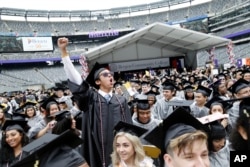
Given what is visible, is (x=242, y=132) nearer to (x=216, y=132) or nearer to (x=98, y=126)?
(x=216, y=132)

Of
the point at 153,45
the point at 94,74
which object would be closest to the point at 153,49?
the point at 153,45

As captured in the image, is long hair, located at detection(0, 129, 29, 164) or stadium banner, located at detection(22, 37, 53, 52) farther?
stadium banner, located at detection(22, 37, 53, 52)

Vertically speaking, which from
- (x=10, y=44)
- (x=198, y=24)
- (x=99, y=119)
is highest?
(x=198, y=24)

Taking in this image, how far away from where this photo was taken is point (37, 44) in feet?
131

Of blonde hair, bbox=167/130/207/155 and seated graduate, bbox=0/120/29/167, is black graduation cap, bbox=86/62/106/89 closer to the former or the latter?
seated graduate, bbox=0/120/29/167

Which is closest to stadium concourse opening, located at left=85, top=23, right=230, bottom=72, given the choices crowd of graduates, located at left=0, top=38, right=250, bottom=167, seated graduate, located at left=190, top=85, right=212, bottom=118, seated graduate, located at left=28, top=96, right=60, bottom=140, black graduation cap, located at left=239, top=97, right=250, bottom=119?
seated graduate, located at left=190, top=85, right=212, bottom=118

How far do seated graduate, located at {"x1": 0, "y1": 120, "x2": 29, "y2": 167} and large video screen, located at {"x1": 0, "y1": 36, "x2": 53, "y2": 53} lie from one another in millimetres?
36512

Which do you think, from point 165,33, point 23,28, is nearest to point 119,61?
point 165,33

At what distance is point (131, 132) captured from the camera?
11.4ft

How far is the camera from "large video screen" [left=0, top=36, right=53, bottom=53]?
123 feet

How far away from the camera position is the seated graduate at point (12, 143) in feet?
11.6

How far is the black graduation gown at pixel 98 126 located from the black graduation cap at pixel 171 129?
1658 mm

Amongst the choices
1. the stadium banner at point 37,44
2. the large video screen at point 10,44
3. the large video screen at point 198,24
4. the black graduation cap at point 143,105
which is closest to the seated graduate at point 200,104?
the black graduation cap at point 143,105

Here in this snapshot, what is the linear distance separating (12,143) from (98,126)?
105cm
